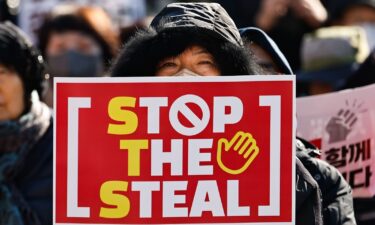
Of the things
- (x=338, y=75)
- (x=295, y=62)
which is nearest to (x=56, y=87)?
(x=338, y=75)

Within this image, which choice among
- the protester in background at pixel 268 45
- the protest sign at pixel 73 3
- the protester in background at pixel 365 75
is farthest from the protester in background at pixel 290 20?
the protester in background at pixel 268 45

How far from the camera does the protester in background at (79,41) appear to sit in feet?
23.9

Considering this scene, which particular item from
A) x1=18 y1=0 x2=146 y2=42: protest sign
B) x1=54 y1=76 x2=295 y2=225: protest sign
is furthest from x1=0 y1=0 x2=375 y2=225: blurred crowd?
x1=54 y1=76 x2=295 y2=225: protest sign

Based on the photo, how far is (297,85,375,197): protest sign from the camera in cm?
479

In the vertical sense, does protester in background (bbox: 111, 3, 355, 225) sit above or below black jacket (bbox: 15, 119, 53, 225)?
above

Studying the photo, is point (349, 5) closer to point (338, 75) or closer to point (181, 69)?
point (338, 75)

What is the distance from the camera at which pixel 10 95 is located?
5148mm

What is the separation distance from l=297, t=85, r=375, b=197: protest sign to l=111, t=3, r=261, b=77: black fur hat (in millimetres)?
709

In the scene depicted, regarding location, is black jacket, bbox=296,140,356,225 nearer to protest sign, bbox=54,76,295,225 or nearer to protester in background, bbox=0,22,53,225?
protest sign, bbox=54,76,295,225

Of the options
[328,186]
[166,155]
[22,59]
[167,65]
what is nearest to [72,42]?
[22,59]

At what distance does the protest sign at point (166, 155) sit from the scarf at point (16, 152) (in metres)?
1.22

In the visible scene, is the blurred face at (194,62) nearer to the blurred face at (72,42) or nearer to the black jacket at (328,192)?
the black jacket at (328,192)

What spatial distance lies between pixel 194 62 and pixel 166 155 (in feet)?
1.40

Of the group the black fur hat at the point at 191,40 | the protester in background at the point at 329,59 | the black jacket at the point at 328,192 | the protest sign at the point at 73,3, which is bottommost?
the black jacket at the point at 328,192
